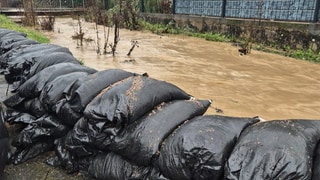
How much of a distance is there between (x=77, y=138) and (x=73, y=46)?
644cm

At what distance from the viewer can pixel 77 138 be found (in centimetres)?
191

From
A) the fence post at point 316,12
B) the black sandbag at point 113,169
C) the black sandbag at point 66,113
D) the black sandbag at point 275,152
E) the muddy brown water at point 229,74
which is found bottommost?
the muddy brown water at point 229,74

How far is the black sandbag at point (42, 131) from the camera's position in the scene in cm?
211

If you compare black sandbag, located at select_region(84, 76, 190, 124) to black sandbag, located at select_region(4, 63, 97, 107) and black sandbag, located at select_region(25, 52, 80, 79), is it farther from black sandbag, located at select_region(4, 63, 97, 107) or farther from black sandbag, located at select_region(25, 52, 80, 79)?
black sandbag, located at select_region(25, 52, 80, 79)

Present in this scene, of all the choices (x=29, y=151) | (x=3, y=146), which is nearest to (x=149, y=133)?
(x=3, y=146)

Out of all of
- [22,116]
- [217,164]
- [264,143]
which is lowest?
[22,116]

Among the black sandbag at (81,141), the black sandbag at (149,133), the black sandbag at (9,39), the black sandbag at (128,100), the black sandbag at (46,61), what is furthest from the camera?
the black sandbag at (9,39)

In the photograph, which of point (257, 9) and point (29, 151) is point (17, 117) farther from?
point (257, 9)

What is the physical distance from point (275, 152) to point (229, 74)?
4.06 m

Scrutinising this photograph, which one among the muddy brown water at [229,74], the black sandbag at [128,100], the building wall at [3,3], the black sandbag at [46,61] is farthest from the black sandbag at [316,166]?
the building wall at [3,3]

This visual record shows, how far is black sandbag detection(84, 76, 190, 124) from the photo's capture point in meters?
1.75

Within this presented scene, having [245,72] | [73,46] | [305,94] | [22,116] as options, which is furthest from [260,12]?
[22,116]

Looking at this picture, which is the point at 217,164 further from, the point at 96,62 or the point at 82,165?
the point at 96,62

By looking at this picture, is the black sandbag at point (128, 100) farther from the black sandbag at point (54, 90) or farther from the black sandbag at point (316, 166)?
the black sandbag at point (316, 166)
